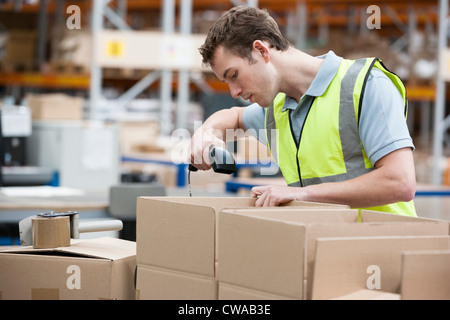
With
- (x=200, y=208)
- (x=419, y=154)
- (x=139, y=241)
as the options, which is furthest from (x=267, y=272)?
(x=419, y=154)

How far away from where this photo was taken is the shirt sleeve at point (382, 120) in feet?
5.70

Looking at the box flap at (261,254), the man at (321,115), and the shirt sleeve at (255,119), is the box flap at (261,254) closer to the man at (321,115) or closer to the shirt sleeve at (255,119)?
the man at (321,115)

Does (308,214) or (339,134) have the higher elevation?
(339,134)

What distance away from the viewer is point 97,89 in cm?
715

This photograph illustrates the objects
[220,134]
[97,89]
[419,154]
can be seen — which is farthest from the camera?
[419,154]

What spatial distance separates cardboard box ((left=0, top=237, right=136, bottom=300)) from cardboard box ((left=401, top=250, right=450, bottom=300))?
643mm

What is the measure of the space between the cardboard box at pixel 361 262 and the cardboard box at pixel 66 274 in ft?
1.72

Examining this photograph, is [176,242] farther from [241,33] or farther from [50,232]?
[241,33]

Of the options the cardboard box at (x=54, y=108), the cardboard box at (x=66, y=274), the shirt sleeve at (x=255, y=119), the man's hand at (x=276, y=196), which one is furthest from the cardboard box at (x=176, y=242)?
the cardboard box at (x=54, y=108)

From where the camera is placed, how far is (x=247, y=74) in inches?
73.6

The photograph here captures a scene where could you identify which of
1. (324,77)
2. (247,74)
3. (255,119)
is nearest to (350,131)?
(324,77)

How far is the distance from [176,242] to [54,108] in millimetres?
4987

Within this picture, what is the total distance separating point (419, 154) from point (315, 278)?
7599 mm

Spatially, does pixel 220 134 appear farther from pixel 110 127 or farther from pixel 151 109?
pixel 151 109
